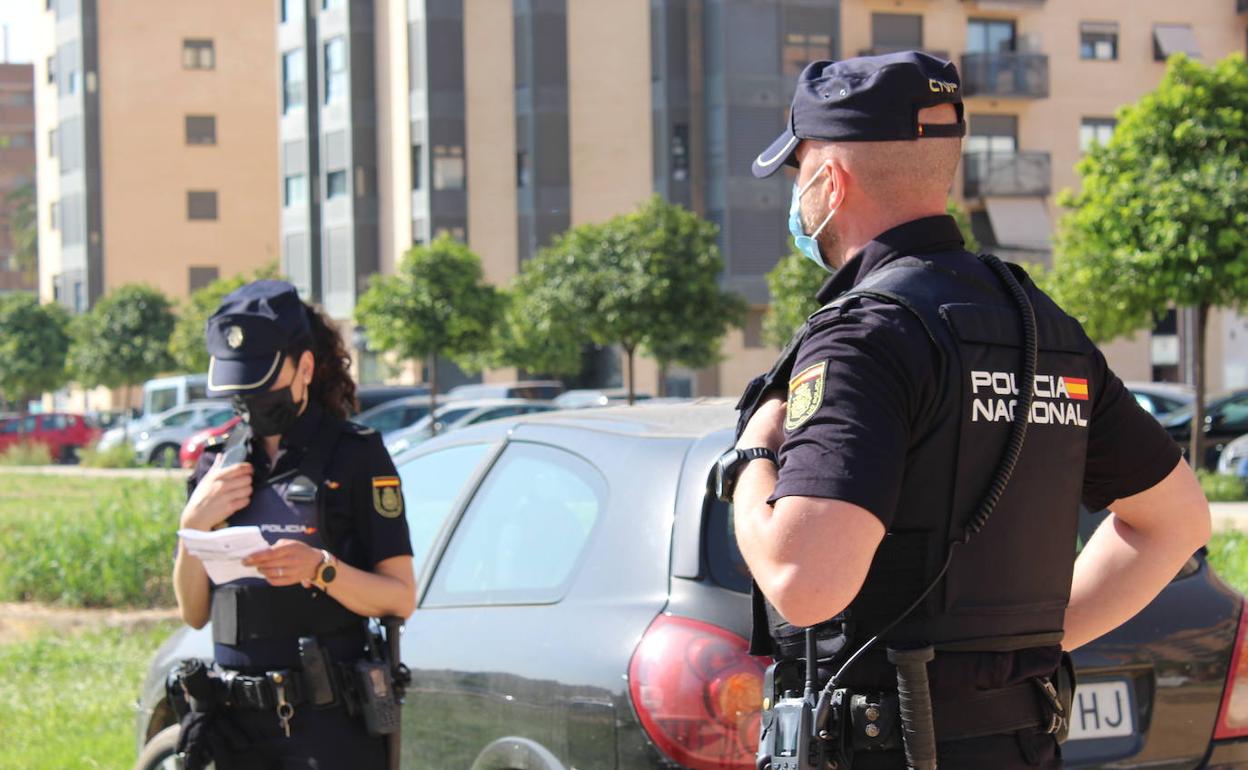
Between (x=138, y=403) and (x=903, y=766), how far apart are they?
5769 centimetres

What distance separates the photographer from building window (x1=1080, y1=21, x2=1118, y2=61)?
45125 mm

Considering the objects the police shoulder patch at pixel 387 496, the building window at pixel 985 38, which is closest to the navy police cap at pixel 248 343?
the police shoulder patch at pixel 387 496

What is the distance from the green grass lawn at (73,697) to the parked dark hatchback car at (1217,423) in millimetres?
16927

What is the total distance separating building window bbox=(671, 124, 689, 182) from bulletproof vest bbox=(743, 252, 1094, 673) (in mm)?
42155

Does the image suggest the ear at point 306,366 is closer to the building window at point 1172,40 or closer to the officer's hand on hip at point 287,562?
the officer's hand on hip at point 287,562

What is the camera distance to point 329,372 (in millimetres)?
3850

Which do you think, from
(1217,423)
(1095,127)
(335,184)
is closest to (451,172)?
(335,184)

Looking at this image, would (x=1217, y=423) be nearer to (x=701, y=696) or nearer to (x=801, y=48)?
(x=701, y=696)

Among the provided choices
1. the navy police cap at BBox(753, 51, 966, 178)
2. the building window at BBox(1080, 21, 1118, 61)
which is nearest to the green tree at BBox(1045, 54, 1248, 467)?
the navy police cap at BBox(753, 51, 966, 178)

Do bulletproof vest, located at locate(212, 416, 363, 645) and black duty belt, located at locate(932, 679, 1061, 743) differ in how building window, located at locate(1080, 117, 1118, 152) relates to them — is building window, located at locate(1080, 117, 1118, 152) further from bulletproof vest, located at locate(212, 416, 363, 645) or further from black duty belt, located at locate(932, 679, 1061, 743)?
black duty belt, located at locate(932, 679, 1061, 743)

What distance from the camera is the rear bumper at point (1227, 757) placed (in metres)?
3.67

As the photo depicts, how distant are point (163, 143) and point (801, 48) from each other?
27.7 metres

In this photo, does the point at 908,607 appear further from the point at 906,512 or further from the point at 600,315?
the point at 600,315

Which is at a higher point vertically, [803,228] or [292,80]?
[292,80]
